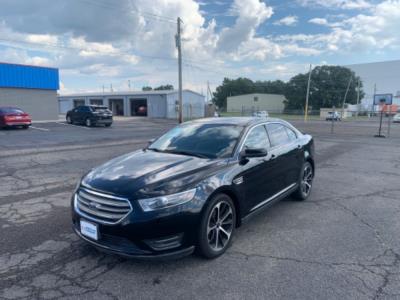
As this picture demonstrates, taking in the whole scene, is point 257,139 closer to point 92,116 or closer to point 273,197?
point 273,197

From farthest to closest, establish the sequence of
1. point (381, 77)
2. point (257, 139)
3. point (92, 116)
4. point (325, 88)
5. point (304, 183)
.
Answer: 1. point (381, 77)
2. point (325, 88)
3. point (92, 116)
4. point (304, 183)
5. point (257, 139)

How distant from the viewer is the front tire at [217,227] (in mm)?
3226

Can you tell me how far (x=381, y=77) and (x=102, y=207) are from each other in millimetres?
116376

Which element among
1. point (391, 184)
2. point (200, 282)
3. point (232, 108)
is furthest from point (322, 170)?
point (232, 108)

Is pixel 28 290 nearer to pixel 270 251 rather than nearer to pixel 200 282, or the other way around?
pixel 200 282

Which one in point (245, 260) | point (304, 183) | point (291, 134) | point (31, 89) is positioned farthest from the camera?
point (31, 89)

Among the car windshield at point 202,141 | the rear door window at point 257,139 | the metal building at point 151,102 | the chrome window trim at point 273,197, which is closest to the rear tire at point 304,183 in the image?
the chrome window trim at point 273,197

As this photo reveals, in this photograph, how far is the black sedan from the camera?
2973mm

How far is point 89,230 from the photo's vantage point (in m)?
3.17

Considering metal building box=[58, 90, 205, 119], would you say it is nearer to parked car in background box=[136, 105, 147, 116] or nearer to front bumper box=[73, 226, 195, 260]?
parked car in background box=[136, 105, 147, 116]

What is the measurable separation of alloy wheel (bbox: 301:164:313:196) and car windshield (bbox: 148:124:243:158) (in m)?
2.00

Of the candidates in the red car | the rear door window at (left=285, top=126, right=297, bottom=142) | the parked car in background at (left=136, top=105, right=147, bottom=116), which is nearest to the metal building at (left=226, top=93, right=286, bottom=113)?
the parked car in background at (left=136, top=105, right=147, bottom=116)

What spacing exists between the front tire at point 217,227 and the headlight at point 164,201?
1.00 ft

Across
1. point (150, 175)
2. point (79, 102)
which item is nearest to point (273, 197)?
point (150, 175)
